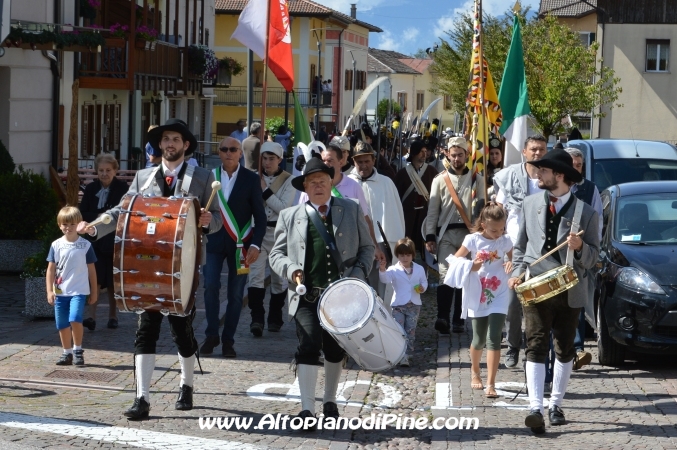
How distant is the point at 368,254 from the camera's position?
8.05 meters

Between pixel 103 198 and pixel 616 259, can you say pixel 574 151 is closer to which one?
pixel 616 259

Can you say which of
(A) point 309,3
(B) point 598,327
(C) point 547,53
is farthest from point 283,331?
(A) point 309,3

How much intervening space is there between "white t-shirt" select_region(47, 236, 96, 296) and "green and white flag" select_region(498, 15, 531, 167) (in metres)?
5.73

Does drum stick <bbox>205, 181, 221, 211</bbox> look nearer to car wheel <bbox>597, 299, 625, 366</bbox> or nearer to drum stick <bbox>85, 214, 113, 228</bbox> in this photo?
drum stick <bbox>85, 214, 113, 228</bbox>

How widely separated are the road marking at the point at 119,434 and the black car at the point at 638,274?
3980mm

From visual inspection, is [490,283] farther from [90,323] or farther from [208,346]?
[90,323]

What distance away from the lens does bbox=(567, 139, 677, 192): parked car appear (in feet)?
44.6

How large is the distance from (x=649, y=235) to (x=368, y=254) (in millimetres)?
3689

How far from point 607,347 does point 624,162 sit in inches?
161

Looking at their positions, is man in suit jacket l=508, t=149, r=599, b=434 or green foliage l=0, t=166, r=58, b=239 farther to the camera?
green foliage l=0, t=166, r=58, b=239

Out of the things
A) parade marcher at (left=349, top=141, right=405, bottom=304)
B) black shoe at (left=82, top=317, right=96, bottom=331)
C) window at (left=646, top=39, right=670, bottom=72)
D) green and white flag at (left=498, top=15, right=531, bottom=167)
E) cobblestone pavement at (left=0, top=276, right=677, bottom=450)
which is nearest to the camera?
cobblestone pavement at (left=0, top=276, right=677, bottom=450)

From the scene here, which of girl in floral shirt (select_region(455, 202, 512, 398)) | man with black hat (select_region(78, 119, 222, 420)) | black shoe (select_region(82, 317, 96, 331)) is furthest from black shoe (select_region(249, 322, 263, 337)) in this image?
man with black hat (select_region(78, 119, 222, 420))

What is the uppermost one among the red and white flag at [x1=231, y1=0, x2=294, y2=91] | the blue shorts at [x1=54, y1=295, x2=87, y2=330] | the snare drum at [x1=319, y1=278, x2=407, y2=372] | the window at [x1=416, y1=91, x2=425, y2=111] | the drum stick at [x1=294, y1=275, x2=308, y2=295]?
the window at [x1=416, y1=91, x2=425, y2=111]

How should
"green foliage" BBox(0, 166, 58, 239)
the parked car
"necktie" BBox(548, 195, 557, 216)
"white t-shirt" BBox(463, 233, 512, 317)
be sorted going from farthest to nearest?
"green foliage" BBox(0, 166, 58, 239) < the parked car < "white t-shirt" BBox(463, 233, 512, 317) < "necktie" BBox(548, 195, 557, 216)
